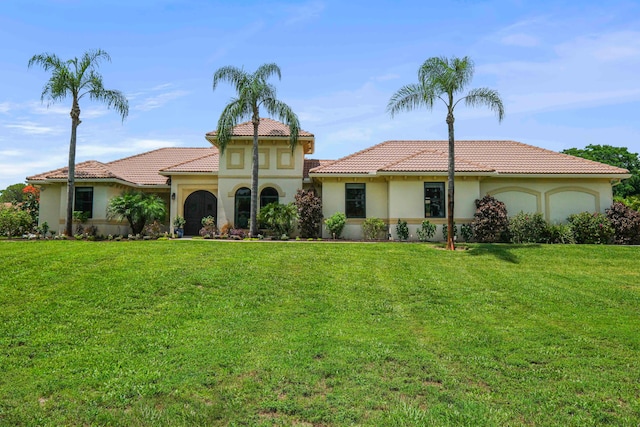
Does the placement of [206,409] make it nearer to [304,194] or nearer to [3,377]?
[3,377]

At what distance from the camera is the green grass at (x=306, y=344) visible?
4672 millimetres

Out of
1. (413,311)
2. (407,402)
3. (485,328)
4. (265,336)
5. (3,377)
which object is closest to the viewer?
(407,402)

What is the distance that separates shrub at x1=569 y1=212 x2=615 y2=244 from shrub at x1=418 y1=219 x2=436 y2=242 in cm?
655

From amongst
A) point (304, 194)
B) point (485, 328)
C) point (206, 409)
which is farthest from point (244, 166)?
point (206, 409)

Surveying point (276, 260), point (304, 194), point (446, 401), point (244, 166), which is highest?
point (244, 166)

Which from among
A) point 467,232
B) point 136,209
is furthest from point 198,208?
point 467,232

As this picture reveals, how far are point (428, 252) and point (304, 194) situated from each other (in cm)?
764

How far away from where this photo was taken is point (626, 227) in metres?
19.0

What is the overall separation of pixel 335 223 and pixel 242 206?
18.2 feet

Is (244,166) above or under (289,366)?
above

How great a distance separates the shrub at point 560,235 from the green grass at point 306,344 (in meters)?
6.47

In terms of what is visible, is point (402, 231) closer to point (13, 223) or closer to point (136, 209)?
point (136, 209)

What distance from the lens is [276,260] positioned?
13.1m

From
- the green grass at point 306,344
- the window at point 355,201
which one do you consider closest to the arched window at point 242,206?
the window at point 355,201
